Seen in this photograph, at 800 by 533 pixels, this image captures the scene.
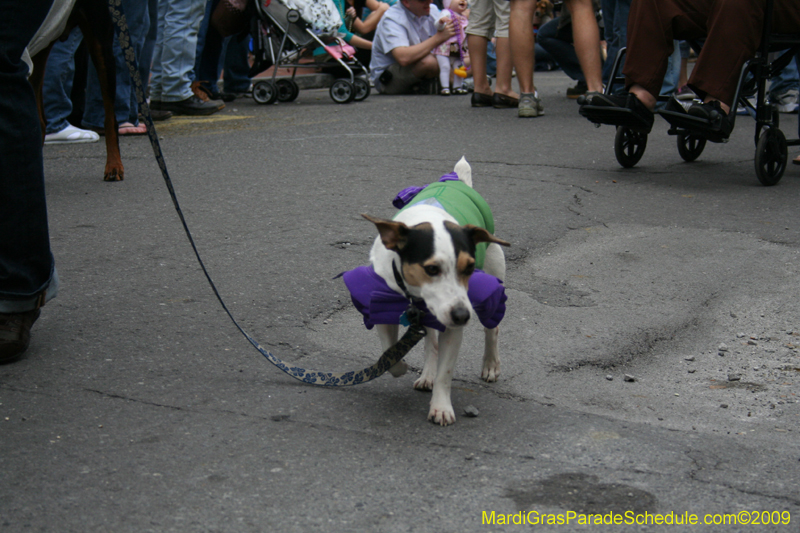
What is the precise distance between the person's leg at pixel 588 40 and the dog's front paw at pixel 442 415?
4.82 metres

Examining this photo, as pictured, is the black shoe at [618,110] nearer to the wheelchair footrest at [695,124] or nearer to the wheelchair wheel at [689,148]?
the wheelchair footrest at [695,124]

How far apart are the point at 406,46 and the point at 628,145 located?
5.25m

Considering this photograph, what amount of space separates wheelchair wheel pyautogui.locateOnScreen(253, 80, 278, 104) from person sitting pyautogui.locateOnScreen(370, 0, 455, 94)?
5.60 ft

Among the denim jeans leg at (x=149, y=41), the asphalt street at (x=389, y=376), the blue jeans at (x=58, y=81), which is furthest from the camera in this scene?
the denim jeans leg at (x=149, y=41)

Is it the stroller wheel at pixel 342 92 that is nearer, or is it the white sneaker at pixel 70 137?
the white sneaker at pixel 70 137

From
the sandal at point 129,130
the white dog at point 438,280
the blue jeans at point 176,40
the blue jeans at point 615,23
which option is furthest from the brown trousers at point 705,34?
the blue jeans at point 176,40

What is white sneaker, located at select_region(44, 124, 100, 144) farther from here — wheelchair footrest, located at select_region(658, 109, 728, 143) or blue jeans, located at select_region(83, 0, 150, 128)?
wheelchair footrest, located at select_region(658, 109, 728, 143)

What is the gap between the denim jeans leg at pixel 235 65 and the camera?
32.2ft

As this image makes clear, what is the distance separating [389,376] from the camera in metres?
2.58

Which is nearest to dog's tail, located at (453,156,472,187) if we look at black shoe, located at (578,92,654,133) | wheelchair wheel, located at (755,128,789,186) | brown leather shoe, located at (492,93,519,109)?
black shoe, located at (578,92,654,133)

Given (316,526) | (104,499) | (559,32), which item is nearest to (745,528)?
(316,526)

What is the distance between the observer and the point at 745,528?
170cm

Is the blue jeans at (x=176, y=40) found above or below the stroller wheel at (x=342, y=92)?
above

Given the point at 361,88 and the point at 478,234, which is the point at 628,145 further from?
the point at 361,88
